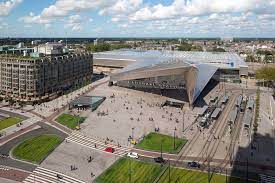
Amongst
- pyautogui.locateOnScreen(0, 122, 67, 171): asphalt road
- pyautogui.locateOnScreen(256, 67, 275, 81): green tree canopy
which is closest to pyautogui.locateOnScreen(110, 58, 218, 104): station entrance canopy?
pyautogui.locateOnScreen(256, 67, 275, 81): green tree canopy

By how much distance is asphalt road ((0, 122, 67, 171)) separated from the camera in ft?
184

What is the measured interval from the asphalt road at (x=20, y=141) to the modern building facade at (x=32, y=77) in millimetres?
21978

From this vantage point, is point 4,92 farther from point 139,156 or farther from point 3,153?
point 139,156

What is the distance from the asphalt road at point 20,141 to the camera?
5595 cm

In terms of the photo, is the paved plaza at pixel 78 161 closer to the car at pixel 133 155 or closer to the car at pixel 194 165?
the car at pixel 133 155

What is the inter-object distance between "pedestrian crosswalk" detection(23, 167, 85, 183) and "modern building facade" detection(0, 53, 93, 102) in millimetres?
46992

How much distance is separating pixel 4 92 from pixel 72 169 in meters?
60.1

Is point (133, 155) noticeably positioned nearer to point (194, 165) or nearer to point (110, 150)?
point (110, 150)

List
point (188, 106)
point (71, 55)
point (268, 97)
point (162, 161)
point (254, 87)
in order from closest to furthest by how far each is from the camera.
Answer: point (162, 161) → point (188, 106) → point (268, 97) → point (71, 55) → point (254, 87)

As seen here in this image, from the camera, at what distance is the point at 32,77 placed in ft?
316

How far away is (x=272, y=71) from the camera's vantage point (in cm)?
13362

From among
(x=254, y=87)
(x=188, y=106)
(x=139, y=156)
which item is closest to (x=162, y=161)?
(x=139, y=156)

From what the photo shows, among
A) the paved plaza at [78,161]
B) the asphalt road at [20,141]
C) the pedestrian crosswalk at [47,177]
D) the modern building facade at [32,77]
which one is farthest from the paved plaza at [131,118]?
the pedestrian crosswalk at [47,177]

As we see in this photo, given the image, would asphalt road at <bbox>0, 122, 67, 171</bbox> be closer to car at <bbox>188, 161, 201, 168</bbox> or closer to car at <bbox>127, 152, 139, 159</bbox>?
car at <bbox>127, 152, 139, 159</bbox>
